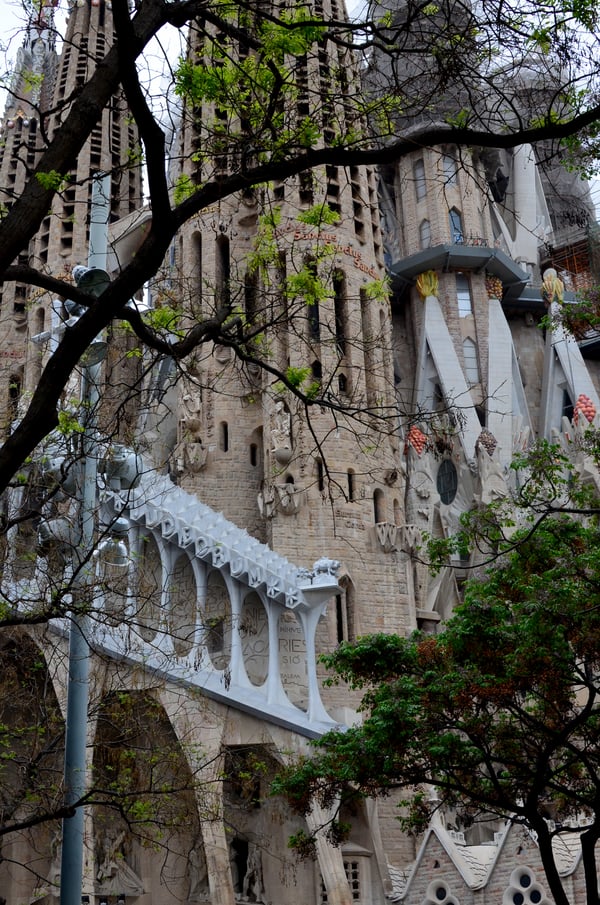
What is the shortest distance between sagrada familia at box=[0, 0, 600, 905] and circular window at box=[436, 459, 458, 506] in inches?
3.2

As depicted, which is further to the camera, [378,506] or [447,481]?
[447,481]

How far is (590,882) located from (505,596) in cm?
419

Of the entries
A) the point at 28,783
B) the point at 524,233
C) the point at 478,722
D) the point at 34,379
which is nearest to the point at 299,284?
the point at 28,783

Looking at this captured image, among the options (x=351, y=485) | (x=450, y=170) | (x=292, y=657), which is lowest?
(x=292, y=657)

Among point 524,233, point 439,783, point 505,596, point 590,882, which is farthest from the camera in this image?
point 524,233

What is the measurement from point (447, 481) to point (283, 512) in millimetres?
12788

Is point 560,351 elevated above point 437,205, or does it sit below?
below

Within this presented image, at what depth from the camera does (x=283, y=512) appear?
30.8 metres

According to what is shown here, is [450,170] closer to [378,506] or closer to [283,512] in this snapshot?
[378,506]

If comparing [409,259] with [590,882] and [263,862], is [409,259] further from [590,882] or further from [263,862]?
[590,882]

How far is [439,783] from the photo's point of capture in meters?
15.7

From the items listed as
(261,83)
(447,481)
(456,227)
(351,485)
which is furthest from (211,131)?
(456,227)

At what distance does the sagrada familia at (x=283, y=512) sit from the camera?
2388 cm

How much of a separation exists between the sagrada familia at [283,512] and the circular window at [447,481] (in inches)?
3.2
